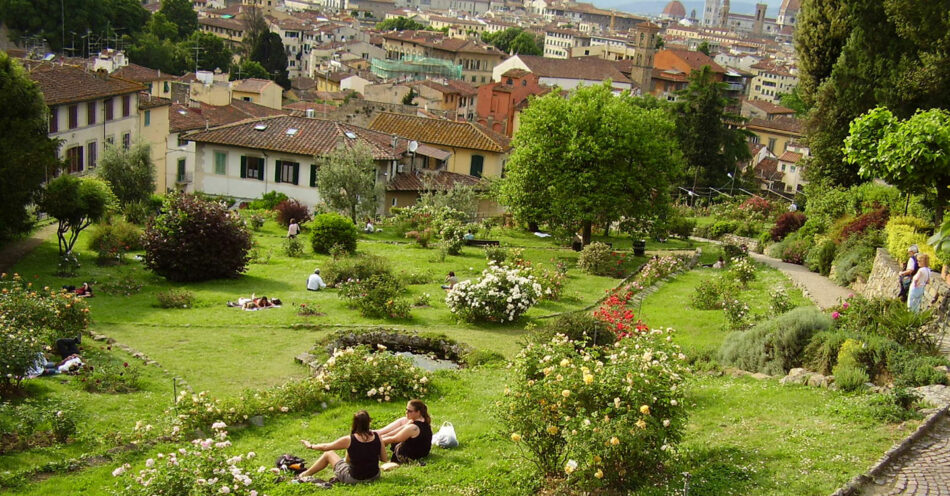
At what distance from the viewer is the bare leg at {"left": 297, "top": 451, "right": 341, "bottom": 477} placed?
10.8m

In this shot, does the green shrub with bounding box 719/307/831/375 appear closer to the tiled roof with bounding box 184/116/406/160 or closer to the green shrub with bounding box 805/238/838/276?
the green shrub with bounding box 805/238/838/276

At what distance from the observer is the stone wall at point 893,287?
16.6 meters

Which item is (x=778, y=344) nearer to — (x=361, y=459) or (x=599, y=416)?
(x=599, y=416)

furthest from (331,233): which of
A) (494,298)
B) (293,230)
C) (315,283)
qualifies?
(494,298)

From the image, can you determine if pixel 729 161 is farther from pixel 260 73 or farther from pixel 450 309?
pixel 260 73

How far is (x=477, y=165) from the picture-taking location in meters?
52.6

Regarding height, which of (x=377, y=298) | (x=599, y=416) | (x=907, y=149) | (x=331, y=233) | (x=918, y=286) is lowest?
(x=331, y=233)

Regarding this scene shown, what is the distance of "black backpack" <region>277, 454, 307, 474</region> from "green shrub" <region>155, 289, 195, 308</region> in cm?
1025

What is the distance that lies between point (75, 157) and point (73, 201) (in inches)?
648

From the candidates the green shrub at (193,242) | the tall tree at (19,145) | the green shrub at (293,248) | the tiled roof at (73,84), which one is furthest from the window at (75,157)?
the green shrub at (193,242)

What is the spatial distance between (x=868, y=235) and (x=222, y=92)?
1954 inches

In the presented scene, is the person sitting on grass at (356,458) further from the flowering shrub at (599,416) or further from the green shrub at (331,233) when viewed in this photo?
the green shrub at (331,233)

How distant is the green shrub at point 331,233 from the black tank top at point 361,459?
18.1m

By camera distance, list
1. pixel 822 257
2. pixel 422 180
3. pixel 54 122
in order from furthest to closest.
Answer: pixel 422 180, pixel 54 122, pixel 822 257
